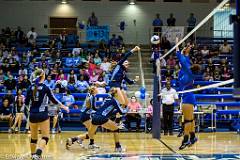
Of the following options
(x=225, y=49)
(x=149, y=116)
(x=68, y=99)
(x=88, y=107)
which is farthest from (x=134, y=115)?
(x=225, y=49)

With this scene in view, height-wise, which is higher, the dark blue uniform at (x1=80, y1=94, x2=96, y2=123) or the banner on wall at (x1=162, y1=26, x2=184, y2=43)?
the banner on wall at (x1=162, y1=26, x2=184, y2=43)

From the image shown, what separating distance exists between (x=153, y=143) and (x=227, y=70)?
29.6ft

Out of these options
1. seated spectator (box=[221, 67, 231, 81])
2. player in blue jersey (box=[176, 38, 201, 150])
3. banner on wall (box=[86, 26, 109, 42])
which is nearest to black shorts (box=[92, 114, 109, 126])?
player in blue jersey (box=[176, 38, 201, 150])

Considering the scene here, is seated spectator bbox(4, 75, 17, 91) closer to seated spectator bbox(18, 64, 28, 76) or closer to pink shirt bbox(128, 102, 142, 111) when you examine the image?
seated spectator bbox(18, 64, 28, 76)

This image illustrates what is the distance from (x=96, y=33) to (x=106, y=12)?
4.75 meters

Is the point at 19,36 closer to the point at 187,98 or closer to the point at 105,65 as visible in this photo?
the point at 105,65

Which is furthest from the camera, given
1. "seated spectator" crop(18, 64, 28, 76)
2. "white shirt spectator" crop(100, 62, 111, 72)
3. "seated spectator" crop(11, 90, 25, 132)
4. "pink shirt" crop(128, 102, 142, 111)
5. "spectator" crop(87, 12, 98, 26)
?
"spectator" crop(87, 12, 98, 26)

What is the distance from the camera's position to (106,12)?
93.2 feet

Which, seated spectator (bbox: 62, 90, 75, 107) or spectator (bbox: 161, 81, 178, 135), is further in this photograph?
seated spectator (bbox: 62, 90, 75, 107)

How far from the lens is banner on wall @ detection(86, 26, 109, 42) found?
23.9 metres

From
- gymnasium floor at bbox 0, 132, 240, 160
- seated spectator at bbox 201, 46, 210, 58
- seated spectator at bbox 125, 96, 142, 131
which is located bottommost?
gymnasium floor at bbox 0, 132, 240, 160

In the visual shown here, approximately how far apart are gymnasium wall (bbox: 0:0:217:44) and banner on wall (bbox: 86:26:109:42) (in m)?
3.24

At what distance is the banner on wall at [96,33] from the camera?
2389cm

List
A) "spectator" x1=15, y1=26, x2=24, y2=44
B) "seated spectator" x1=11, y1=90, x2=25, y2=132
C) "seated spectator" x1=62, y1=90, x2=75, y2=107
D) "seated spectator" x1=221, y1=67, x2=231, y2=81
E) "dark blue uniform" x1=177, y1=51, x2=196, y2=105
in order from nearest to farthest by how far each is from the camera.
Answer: "dark blue uniform" x1=177, y1=51, x2=196, y2=105 < "seated spectator" x1=11, y1=90, x2=25, y2=132 < "seated spectator" x1=62, y1=90, x2=75, y2=107 < "seated spectator" x1=221, y1=67, x2=231, y2=81 < "spectator" x1=15, y1=26, x2=24, y2=44
